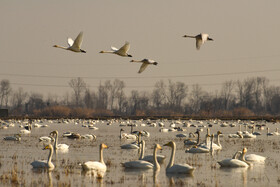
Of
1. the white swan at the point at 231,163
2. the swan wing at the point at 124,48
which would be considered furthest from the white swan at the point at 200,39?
the white swan at the point at 231,163

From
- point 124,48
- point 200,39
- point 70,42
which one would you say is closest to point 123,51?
point 124,48

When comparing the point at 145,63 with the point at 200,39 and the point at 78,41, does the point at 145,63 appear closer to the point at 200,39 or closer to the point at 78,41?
the point at 78,41

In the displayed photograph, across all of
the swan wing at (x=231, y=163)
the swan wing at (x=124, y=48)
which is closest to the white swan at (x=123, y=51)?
the swan wing at (x=124, y=48)

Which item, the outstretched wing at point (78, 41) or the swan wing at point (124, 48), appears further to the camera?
the swan wing at point (124, 48)

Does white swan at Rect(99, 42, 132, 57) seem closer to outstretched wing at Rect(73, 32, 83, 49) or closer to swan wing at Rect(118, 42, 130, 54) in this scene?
swan wing at Rect(118, 42, 130, 54)

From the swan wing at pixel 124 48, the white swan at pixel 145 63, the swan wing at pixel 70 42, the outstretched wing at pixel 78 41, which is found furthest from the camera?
the swan wing at pixel 70 42

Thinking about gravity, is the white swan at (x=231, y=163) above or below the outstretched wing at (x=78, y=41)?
below

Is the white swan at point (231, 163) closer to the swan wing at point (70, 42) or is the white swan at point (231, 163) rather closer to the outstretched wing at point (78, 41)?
the outstretched wing at point (78, 41)

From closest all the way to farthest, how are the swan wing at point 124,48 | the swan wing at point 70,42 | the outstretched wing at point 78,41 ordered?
the outstretched wing at point 78,41
the swan wing at point 124,48
the swan wing at point 70,42

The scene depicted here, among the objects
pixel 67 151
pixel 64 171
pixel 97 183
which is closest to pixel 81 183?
pixel 97 183

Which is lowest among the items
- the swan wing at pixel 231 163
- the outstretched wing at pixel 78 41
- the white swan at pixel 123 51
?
the swan wing at pixel 231 163

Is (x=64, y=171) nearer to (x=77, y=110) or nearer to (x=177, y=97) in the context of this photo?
(x=77, y=110)

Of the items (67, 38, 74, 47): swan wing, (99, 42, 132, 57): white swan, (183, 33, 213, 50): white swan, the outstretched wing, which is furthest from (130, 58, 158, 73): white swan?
(67, 38, 74, 47): swan wing

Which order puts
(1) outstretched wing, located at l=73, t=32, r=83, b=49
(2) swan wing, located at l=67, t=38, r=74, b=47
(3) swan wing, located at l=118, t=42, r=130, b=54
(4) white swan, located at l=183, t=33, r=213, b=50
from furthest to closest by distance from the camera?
(2) swan wing, located at l=67, t=38, r=74, b=47 → (3) swan wing, located at l=118, t=42, r=130, b=54 → (1) outstretched wing, located at l=73, t=32, r=83, b=49 → (4) white swan, located at l=183, t=33, r=213, b=50
